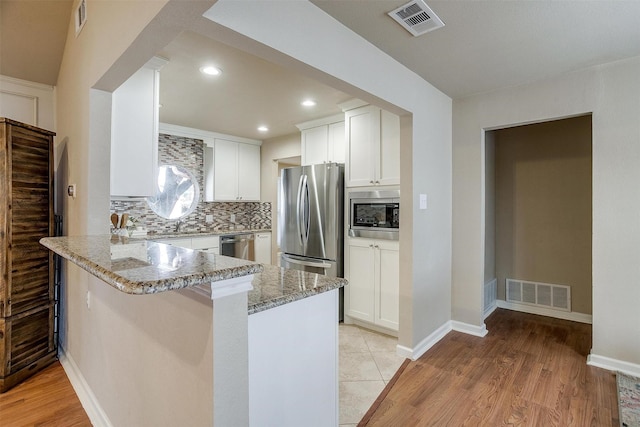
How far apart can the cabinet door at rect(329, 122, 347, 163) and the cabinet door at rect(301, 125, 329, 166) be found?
0.06 meters

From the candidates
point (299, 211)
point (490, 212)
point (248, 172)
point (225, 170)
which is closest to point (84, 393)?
point (299, 211)

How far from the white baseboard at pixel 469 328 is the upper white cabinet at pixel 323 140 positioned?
2.12 m

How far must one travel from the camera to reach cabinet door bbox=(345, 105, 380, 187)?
3166mm

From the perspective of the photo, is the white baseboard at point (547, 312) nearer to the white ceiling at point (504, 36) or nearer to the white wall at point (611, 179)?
the white wall at point (611, 179)

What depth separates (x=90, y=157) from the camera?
74.6 inches

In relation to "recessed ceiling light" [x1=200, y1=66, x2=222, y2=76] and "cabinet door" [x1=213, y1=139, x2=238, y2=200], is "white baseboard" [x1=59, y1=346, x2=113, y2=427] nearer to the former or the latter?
"recessed ceiling light" [x1=200, y1=66, x2=222, y2=76]

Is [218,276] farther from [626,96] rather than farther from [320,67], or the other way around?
[626,96]

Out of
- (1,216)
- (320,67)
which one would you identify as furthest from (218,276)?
(1,216)

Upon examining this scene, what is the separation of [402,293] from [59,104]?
342cm

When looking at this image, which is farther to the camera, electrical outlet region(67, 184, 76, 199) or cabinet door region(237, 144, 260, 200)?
cabinet door region(237, 144, 260, 200)

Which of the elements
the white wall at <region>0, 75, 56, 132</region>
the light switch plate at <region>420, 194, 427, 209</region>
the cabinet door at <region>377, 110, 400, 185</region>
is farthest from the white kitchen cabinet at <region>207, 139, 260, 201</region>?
the light switch plate at <region>420, 194, 427, 209</region>

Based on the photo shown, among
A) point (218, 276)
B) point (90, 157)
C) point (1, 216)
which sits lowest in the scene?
point (218, 276)

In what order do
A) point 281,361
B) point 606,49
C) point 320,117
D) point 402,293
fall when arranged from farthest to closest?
point 320,117 < point 402,293 < point 606,49 < point 281,361

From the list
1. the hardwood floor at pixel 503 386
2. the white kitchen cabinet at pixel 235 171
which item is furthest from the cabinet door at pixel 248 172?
the hardwood floor at pixel 503 386
